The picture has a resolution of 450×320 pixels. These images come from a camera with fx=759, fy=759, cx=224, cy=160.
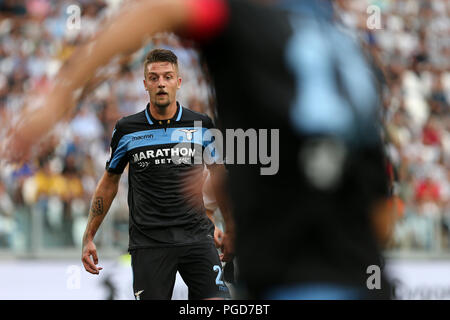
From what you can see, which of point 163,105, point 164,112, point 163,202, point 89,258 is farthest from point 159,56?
point 89,258

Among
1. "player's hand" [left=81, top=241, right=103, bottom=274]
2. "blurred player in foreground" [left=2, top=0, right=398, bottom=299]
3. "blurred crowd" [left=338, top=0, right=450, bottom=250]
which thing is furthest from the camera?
"blurred crowd" [left=338, top=0, right=450, bottom=250]

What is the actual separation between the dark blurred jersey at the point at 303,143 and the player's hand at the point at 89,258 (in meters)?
2.01

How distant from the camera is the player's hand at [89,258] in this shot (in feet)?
11.0

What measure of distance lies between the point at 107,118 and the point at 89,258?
19.4ft

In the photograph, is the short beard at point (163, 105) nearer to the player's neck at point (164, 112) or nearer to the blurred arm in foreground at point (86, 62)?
the player's neck at point (164, 112)

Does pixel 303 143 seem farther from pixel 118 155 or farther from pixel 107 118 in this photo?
pixel 107 118

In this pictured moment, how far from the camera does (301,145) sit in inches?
55.6

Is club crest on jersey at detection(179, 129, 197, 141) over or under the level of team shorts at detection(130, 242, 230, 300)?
over

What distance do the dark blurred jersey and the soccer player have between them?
7.41 feet

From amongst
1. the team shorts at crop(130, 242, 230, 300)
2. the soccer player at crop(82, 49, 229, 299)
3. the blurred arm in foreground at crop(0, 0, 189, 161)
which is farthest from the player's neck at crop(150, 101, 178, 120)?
the blurred arm in foreground at crop(0, 0, 189, 161)

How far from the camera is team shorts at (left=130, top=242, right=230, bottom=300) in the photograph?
12.5 ft

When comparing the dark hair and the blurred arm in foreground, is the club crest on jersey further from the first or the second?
the blurred arm in foreground
